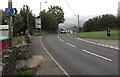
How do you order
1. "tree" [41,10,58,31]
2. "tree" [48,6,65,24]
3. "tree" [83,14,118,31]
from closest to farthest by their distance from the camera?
"tree" [41,10,58,31] → "tree" [83,14,118,31] → "tree" [48,6,65,24]

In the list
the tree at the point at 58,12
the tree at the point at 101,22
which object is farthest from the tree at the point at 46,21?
the tree at the point at 58,12

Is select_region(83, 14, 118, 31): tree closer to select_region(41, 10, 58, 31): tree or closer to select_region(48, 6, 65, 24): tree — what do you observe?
select_region(41, 10, 58, 31): tree

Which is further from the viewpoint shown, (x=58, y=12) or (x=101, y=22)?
(x=58, y=12)

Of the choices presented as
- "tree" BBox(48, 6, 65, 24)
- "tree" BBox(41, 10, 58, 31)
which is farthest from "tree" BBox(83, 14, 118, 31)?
"tree" BBox(48, 6, 65, 24)

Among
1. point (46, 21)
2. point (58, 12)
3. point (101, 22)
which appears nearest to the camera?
point (46, 21)

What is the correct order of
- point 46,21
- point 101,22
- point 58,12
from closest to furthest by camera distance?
point 46,21 < point 101,22 < point 58,12

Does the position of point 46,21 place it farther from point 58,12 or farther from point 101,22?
point 58,12

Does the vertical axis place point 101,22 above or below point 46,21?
below

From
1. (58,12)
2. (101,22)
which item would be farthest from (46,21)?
(58,12)

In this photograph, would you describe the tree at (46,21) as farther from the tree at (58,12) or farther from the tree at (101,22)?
the tree at (58,12)

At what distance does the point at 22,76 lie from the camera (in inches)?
397

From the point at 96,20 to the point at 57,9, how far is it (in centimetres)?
3999

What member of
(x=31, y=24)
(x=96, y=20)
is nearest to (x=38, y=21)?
(x=31, y=24)

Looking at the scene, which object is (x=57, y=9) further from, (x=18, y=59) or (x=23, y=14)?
(x=18, y=59)
